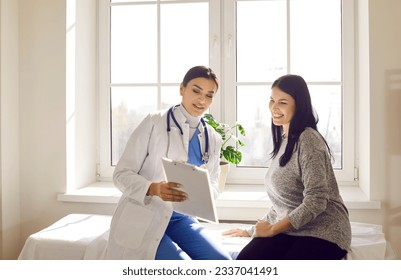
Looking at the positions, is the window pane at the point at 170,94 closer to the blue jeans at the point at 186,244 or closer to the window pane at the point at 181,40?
the window pane at the point at 181,40

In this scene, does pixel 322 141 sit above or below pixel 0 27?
below

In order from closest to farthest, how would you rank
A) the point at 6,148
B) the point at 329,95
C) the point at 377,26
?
1. the point at 377,26
2. the point at 6,148
3. the point at 329,95

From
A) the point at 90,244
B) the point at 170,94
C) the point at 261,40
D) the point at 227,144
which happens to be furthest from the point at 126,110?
the point at 90,244

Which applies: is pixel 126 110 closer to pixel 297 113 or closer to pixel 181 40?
pixel 181 40

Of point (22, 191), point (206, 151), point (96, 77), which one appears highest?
point (96, 77)

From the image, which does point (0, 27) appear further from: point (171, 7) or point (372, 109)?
point (372, 109)

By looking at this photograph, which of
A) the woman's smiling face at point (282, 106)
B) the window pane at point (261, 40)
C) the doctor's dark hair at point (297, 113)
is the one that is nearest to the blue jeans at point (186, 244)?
the doctor's dark hair at point (297, 113)

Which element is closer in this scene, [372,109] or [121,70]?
[372,109]

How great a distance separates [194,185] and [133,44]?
5.02ft

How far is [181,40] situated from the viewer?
271 cm

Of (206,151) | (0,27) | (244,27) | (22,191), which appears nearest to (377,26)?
(244,27)

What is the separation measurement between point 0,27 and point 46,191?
969 mm

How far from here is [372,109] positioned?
218 centimetres

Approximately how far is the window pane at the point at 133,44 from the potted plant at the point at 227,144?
59 cm
